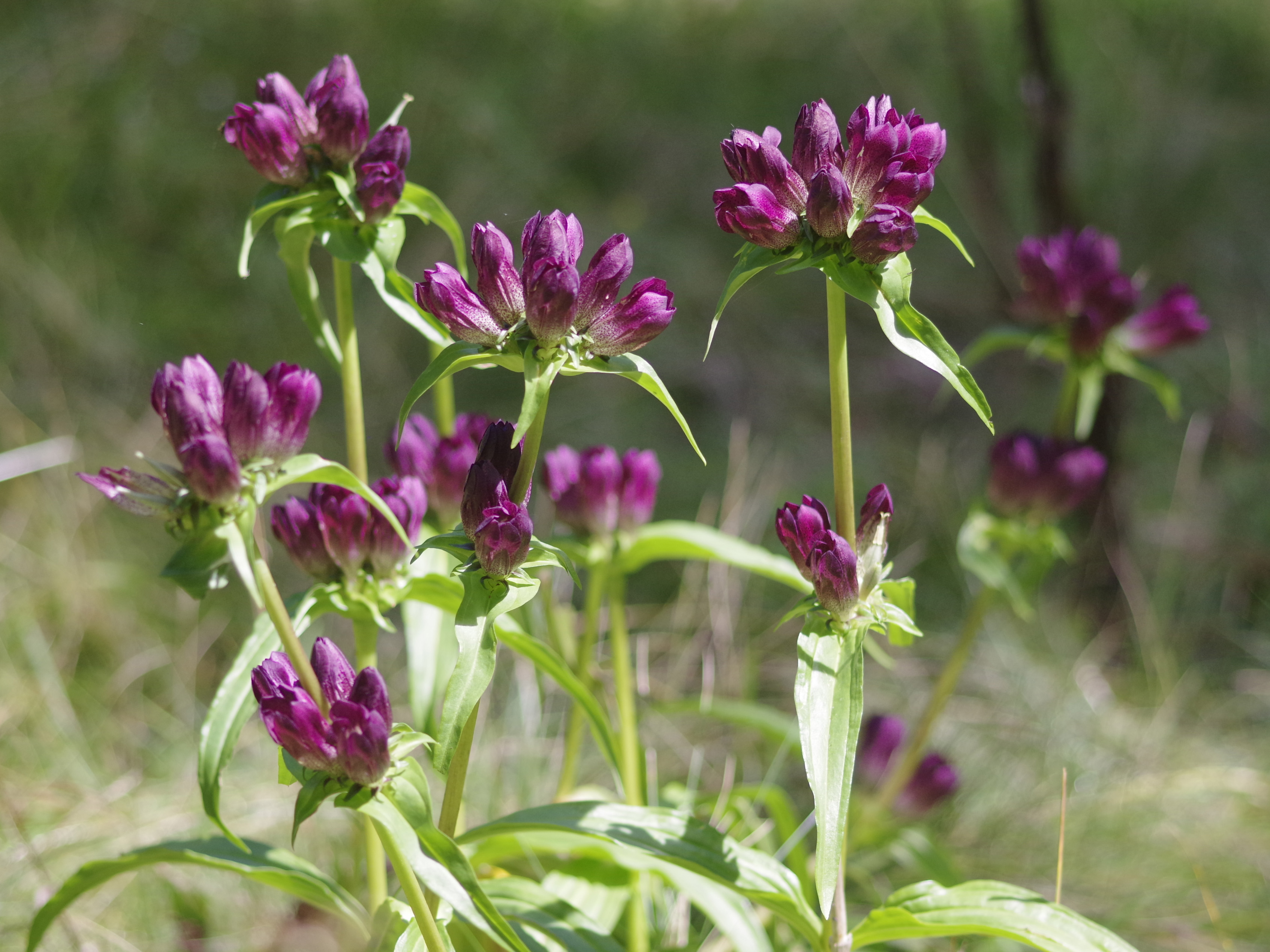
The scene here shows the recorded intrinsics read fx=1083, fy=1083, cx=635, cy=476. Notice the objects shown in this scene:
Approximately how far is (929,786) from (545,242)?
1.33 m

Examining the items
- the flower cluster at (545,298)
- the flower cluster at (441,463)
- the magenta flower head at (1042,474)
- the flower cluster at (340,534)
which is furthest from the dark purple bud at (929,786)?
the flower cluster at (545,298)

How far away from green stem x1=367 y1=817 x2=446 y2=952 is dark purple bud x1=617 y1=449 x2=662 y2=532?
647 millimetres

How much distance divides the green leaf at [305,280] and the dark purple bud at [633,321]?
0.41 m

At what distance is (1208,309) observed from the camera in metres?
3.58

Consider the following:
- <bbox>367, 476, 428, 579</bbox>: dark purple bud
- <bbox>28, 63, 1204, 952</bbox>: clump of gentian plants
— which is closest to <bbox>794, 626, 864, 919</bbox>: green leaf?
<bbox>28, 63, 1204, 952</bbox>: clump of gentian plants

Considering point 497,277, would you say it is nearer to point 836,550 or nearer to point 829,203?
point 829,203

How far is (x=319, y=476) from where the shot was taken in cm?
109

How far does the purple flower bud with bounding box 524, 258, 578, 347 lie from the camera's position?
3.12ft

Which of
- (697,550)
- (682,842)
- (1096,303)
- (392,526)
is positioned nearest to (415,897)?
(682,842)

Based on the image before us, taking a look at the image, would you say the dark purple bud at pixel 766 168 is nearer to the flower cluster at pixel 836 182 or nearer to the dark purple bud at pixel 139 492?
the flower cluster at pixel 836 182

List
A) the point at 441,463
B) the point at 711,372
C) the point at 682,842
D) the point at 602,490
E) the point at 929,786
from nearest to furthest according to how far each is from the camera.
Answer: the point at 682,842 → the point at 441,463 → the point at 602,490 → the point at 929,786 → the point at 711,372

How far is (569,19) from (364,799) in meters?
4.10

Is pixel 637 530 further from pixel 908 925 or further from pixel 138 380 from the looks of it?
pixel 138 380

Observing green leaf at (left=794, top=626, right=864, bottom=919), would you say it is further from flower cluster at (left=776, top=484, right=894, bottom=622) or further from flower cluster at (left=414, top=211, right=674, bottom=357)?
flower cluster at (left=414, top=211, right=674, bottom=357)
